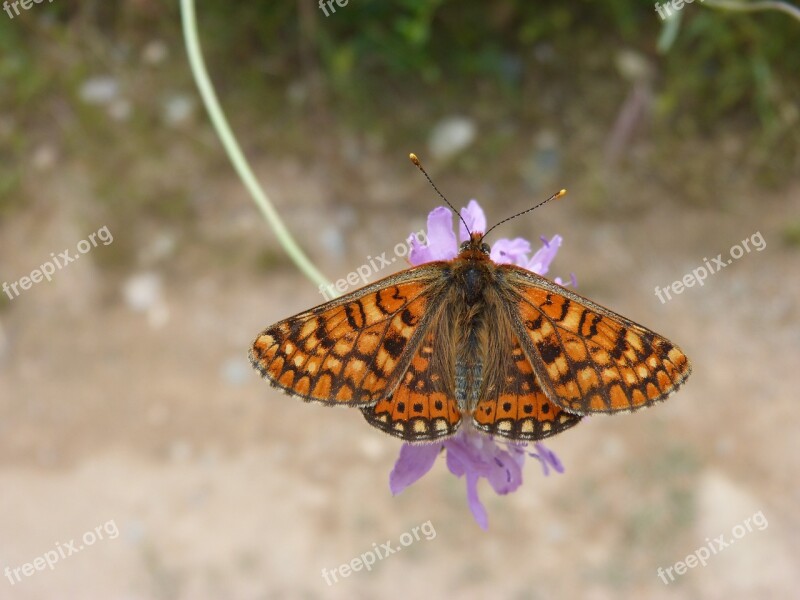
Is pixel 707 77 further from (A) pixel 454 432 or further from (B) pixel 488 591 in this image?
(A) pixel 454 432

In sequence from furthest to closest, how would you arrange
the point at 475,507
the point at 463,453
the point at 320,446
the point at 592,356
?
the point at 320,446 < the point at 475,507 < the point at 463,453 < the point at 592,356

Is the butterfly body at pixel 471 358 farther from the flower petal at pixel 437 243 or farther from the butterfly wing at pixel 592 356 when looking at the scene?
the flower petal at pixel 437 243

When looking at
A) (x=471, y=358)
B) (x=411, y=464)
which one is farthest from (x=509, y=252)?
(x=411, y=464)

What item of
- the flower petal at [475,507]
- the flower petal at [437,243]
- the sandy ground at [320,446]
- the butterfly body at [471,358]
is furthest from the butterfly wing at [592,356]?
the sandy ground at [320,446]

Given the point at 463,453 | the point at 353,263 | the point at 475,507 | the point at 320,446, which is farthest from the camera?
the point at 353,263

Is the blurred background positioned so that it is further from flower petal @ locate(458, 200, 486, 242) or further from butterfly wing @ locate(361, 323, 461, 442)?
butterfly wing @ locate(361, 323, 461, 442)

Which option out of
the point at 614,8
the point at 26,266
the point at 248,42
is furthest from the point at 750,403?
the point at 26,266

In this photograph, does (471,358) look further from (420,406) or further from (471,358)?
(420,406)
